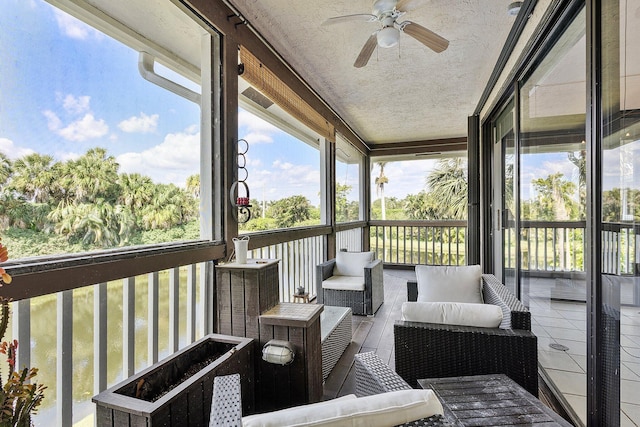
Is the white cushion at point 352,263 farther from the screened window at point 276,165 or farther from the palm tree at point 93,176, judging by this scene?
the palm tree at point 93,176

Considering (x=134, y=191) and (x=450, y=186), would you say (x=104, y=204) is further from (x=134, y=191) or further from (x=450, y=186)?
(x=450, y=186)

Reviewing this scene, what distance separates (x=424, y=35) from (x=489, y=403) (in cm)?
230

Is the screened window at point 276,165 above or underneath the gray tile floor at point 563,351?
above

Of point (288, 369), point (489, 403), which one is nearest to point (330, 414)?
point (489, 403)

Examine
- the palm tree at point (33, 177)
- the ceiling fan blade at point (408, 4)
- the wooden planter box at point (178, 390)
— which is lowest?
the wooden planter box at point (178, 390)

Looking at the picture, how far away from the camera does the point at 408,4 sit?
2.00 m

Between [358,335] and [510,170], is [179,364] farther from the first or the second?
[510,170]

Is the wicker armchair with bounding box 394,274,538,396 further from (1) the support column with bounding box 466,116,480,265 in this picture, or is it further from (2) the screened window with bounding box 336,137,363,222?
(2) the screened window with bounding box 336,137,363,222

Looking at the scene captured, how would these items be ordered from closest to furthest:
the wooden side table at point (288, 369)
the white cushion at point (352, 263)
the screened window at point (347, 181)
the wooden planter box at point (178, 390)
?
the wooden planter box at point (178, 390) < the wooden side table at point (288, 369) < the white cushion at point (352, 263) < the screened window at point (347, 181)

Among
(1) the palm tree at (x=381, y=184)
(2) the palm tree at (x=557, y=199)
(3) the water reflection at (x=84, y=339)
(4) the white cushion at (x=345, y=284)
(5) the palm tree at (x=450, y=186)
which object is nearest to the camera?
(3) the water reflection at (x=84, y=339)

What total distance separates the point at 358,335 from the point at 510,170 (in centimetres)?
217

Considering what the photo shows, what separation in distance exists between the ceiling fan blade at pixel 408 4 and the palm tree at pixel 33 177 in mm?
2121

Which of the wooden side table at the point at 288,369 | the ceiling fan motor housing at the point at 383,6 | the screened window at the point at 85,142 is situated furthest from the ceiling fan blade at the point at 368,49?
the wooden side table at the point at 288,369

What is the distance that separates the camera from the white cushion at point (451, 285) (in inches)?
96.1
